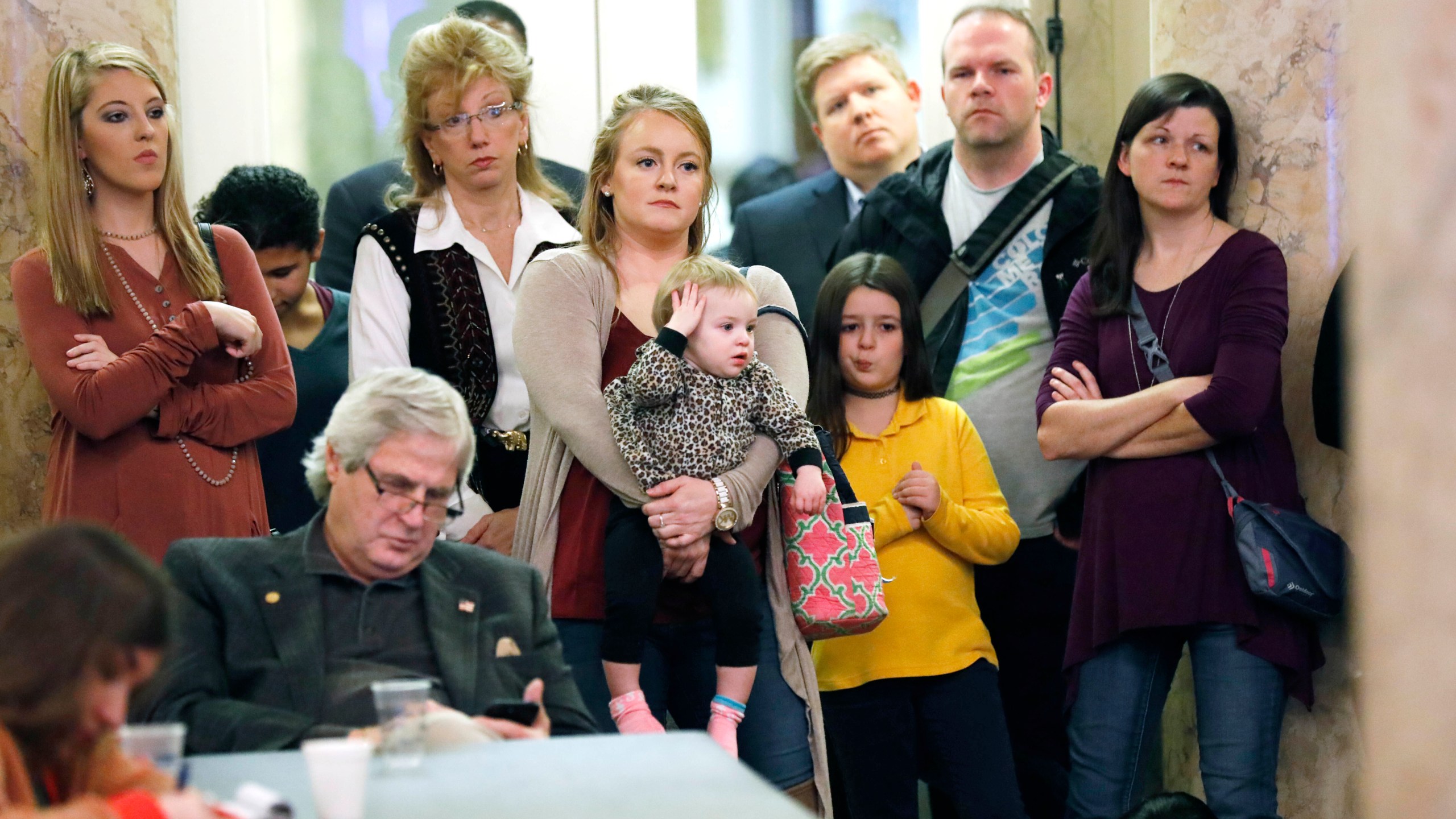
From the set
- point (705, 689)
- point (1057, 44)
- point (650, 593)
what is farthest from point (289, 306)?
point (1057, 44)

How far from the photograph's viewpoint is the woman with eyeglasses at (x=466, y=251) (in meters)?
3.45

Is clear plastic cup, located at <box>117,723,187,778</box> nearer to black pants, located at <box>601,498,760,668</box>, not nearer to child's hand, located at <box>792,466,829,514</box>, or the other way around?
black pants, located at <box>601,498,760,668</box>

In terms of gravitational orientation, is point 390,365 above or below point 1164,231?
below

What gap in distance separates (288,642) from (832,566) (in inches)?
47.4

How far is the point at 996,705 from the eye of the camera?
3.64 metres

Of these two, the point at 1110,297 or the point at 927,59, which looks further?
the point at 927,59

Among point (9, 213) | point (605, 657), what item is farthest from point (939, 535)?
point (9, 213)

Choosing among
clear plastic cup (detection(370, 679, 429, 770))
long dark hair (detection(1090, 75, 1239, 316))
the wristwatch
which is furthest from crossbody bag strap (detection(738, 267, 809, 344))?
clear plastic cup (detection(370, 679, 429, 770))

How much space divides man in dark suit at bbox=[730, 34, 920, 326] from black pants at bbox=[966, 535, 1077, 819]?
3.55 ft

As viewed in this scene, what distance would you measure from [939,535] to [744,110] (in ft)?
7.50

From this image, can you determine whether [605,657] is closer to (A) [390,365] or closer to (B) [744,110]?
(A) [390,365]

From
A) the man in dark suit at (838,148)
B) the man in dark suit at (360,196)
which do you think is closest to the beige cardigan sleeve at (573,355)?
the man in dark suit at (360,196)

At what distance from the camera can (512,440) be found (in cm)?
345

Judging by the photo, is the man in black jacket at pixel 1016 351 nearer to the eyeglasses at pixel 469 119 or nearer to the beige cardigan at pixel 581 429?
the beige cardigan at pixel 581 429
